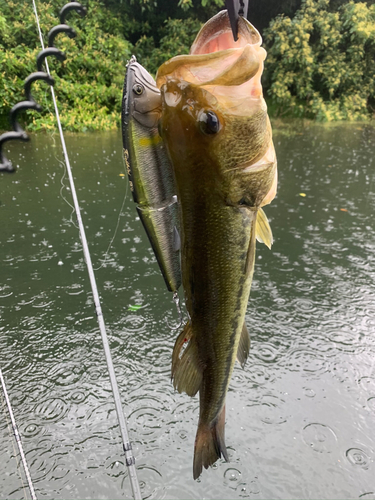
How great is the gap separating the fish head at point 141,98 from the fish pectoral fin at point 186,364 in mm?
531

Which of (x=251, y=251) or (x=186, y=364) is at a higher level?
(x=251, y=251)

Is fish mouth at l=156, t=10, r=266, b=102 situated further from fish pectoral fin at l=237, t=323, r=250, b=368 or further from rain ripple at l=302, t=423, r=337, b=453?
rain ripple at l=302, t=423, r=337, b=453

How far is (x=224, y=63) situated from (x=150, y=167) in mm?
264

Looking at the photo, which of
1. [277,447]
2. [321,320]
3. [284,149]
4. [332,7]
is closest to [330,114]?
[332,7]

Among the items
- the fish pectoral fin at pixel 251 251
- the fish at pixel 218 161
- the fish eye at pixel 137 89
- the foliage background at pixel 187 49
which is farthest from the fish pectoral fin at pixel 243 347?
the foliage background at pixel 187 49

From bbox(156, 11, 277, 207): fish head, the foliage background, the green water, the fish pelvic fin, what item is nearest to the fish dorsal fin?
bbox(156, 11, 277, 207): fish head

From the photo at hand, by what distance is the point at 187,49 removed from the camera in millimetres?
12273

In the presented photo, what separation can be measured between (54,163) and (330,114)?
10.8 meters

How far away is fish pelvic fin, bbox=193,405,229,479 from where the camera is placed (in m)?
1.10

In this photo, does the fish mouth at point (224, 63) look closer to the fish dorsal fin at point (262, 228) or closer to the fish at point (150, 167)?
the fish at point (150, 167)

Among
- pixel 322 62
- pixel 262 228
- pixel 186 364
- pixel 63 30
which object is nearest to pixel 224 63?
pixel 262 228

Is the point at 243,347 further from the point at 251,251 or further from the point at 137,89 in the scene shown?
the point at 137,89

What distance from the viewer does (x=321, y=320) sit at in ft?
10.5

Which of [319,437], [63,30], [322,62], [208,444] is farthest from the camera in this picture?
[322,62]
